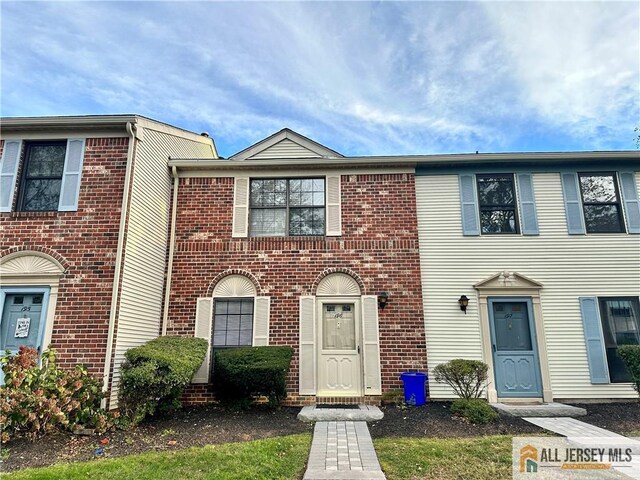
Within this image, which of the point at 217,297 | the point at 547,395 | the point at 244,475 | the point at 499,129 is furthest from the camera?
the point at 499,129

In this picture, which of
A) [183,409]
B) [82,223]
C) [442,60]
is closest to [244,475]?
[183,409]

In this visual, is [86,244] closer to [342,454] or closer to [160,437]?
[160,437]

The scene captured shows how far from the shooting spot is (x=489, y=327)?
753 cm

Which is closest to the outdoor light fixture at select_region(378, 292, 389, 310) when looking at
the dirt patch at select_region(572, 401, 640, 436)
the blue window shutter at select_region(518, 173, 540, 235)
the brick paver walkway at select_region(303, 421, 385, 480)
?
the brick paver walkway at select_region(303, 421, 385, 480)

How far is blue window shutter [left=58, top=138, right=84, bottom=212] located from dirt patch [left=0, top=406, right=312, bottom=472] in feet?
12.8

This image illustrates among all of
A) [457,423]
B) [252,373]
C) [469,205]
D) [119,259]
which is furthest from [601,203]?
[119,259]

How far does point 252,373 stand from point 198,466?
2.39 metres

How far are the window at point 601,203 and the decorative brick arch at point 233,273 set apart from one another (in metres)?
7.34

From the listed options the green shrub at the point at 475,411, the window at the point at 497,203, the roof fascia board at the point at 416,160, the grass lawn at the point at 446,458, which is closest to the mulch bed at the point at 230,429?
the green shrub at the point at 475,411

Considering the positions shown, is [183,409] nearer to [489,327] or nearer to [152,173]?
[152,173]

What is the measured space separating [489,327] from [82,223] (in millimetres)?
8205

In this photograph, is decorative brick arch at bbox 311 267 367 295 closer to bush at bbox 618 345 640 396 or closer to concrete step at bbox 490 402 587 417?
concrete step at bbox 490 402 587 417

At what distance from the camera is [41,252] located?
6.54 m

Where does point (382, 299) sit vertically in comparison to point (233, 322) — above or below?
above
